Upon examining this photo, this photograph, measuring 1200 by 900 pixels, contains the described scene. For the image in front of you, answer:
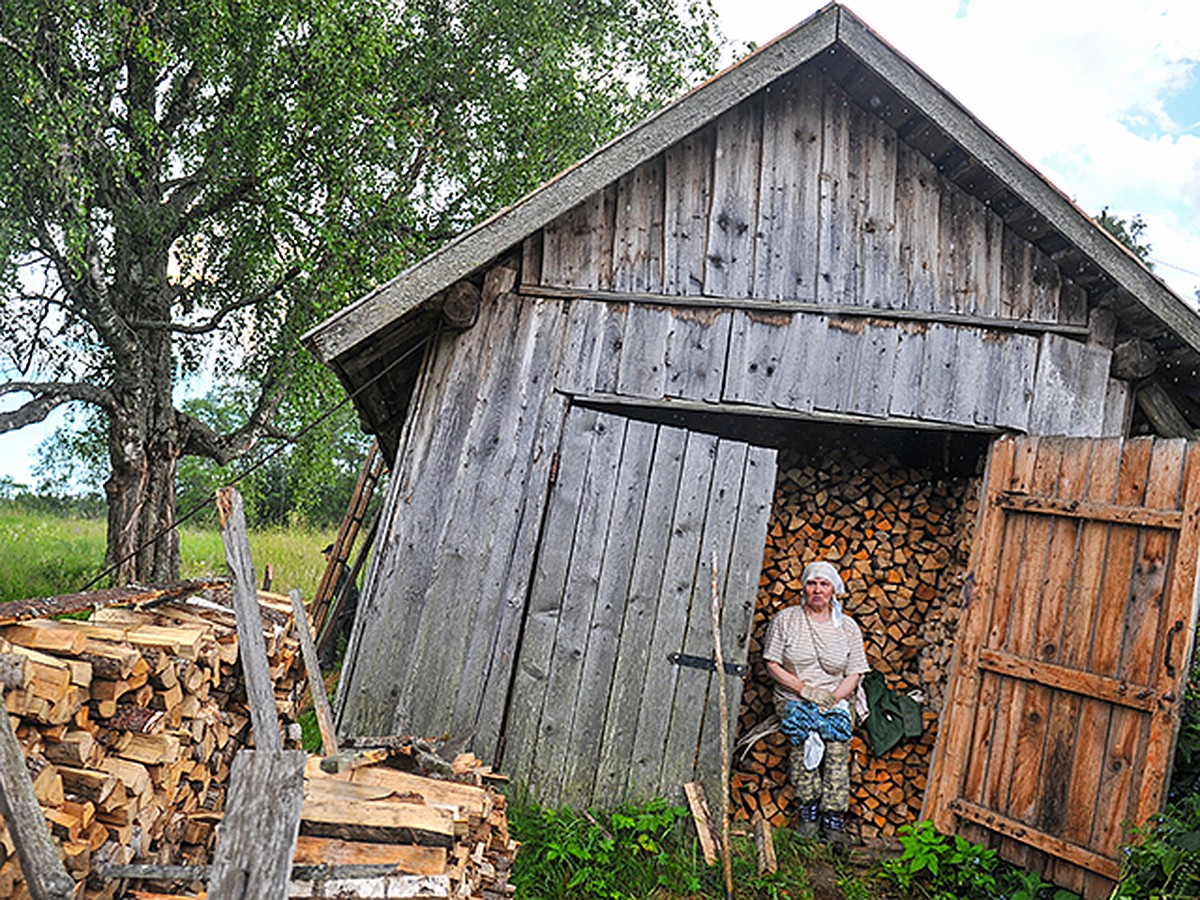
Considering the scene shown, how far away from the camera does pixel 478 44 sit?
466 inches

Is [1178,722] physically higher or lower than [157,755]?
higher

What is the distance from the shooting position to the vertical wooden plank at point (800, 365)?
5.30 meters

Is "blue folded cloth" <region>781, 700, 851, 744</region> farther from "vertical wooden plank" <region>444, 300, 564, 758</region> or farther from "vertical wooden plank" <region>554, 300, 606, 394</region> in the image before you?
"vertical wooden plank" <region>554, 300, 606, 394</region>

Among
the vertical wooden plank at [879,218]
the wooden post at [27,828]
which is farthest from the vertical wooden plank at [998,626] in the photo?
the wooden post at [27,828]

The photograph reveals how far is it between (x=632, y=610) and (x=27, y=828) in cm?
321

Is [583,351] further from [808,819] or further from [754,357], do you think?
[808,819]

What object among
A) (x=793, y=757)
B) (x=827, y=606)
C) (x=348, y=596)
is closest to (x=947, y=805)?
(x=793, y=757)

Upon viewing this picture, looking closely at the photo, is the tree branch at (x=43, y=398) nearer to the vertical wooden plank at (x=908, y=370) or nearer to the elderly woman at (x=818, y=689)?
the elderly woman at (x=818, y=689)

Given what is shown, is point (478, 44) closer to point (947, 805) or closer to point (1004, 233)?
point (1004, 233)

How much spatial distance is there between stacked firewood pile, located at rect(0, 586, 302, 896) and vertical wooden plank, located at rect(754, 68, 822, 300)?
11.6 ft

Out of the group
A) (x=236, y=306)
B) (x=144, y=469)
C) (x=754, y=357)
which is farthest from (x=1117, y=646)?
(x=236, y=306)

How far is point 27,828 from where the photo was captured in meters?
2.54

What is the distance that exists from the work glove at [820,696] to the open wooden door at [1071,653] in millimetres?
646

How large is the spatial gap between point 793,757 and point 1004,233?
339 cm
